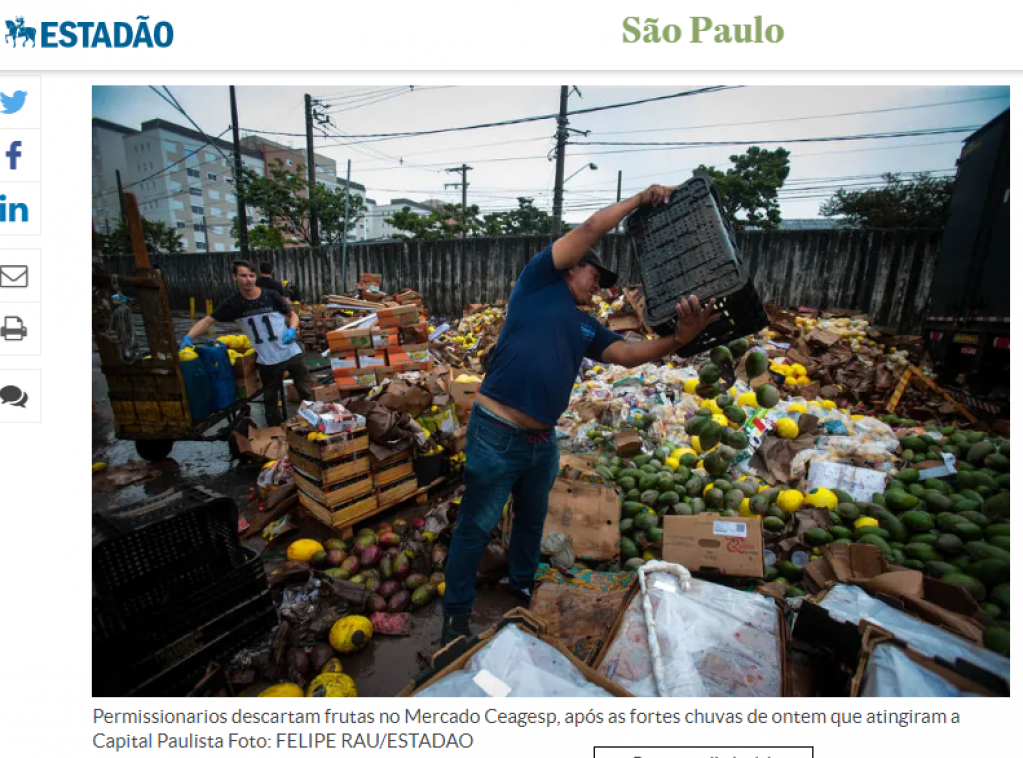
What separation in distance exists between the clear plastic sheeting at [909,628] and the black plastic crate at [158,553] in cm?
272

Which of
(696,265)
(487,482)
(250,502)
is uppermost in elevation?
(696,265)

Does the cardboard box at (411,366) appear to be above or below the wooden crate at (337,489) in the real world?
above

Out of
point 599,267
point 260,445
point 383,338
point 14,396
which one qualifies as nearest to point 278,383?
point 260,445

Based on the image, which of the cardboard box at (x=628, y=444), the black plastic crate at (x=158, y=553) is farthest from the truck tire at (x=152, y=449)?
the cardboard box at (x=628, y=444)

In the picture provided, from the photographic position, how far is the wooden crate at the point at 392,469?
360 centimetres

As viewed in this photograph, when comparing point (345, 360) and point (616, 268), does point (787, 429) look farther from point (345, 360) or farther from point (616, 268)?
point (616, 268)

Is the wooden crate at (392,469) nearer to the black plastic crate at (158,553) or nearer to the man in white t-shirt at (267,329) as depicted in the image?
the black plastic crate at (158,553)

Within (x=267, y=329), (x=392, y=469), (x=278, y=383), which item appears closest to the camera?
(x=392, y=469)

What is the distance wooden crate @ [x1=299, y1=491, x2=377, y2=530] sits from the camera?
3299mm

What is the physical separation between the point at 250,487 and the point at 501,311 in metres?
9.02

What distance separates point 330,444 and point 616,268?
34.0 ft

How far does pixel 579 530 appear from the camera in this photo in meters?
3.03

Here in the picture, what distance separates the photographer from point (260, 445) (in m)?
4.48
